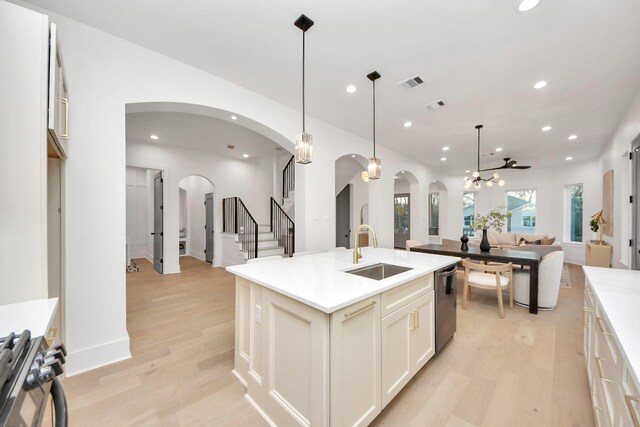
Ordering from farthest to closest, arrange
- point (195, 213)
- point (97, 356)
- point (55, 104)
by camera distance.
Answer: point (195, 213), point (97, 356), point (55, 104)

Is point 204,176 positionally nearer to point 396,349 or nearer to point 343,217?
point 343,217

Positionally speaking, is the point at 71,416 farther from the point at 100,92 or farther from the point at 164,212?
the point at 164,212

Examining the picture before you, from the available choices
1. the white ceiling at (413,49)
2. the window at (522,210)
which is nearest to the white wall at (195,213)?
the white ceiling at (413,49)

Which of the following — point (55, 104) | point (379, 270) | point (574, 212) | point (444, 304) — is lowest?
point (444, 304)

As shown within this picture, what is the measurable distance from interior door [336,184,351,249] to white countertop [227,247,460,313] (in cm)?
618

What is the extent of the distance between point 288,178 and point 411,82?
4605 millimetres

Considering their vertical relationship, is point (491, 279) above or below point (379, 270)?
below

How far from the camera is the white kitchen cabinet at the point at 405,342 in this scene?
5.48ft

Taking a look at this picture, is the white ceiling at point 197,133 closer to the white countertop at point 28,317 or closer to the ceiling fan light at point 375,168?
the ceiling fan light at point 375,168

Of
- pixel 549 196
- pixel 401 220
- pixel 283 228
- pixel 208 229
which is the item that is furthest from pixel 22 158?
pixel 549 196

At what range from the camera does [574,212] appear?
7637 millimetres

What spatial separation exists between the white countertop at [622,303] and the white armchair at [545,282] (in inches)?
64.2

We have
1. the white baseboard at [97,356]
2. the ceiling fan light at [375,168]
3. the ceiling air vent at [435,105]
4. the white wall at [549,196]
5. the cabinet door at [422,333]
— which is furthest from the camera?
the white wall at [549,196]

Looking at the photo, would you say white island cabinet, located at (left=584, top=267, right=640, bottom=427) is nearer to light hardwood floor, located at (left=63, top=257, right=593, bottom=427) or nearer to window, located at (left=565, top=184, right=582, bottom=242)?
light hardwood floor, located at (left=63, top=257, right=593, bottom=427)
